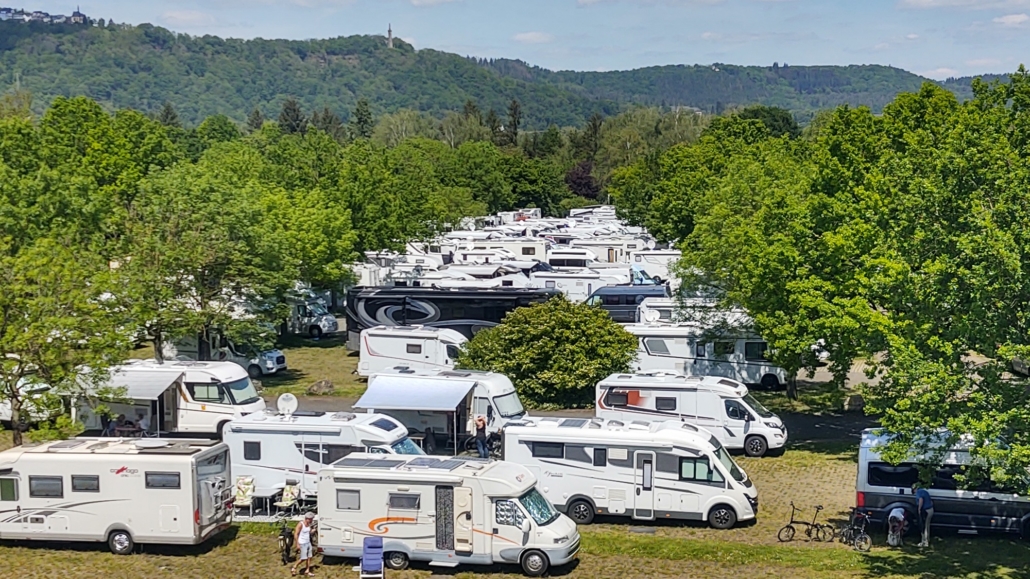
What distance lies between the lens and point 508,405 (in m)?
26.2

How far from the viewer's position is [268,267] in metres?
34.4

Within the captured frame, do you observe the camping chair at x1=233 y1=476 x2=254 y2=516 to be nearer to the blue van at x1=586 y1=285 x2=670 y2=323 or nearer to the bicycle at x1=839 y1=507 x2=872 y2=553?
the bicycle at x1=839 y1=507 x2=872 y2=553

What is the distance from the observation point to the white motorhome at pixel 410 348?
33094mm

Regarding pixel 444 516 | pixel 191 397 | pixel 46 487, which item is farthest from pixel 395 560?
pixel 191 397

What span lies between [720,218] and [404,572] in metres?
20.8

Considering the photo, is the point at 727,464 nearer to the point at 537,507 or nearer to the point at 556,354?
the point at 537,507

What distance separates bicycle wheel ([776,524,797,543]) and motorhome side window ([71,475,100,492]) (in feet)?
38.5

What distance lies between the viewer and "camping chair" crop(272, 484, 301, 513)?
64.5ft

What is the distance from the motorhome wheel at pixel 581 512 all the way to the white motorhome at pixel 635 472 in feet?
0.06

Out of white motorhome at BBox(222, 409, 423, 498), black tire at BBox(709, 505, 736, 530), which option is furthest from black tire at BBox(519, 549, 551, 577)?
white motorhome at BBox(222, 409, 423, 498)

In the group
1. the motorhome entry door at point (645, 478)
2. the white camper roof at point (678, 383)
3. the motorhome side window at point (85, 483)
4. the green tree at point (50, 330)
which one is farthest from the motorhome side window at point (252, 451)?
the white camper roof at point (678, 383)

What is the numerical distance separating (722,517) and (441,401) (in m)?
7.56

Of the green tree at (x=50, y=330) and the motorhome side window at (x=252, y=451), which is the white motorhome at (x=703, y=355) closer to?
the motorhome side window at (x=252, y=451)

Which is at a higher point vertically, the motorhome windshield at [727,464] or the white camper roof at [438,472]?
the white camper roof at [438,472]
